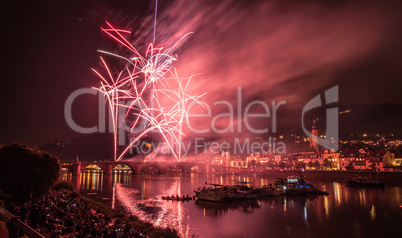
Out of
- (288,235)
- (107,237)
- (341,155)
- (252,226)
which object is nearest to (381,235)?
(288,235)

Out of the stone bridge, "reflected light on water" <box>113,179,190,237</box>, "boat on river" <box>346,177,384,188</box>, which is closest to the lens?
"reflected light on water" <box>113,179,190,237</box>

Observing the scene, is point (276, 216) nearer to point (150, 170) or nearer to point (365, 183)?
point (365, 183)

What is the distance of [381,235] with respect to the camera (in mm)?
26047

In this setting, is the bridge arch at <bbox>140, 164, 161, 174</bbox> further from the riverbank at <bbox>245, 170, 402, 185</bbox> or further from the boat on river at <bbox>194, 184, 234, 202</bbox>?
the boat on river at <bbox>194, 184, 234, 202</bbox>

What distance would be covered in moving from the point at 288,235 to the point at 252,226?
466 cm

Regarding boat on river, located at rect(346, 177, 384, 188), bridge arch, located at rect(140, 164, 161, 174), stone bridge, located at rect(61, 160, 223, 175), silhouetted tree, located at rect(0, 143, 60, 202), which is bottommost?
bridge arch, located at rect(140, 164, 161, 174)

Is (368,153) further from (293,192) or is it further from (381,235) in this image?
(381,235)

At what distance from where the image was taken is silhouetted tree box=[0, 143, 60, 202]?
19.4 metres

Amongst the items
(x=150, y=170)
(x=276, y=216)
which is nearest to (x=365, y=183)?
(x=276, y=216)

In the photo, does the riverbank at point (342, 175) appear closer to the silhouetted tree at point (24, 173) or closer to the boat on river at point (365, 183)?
the boat on river at point (365, 183)

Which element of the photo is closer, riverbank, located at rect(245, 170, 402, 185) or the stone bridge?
riverbank, located at rect(245, 170, 402, 185)

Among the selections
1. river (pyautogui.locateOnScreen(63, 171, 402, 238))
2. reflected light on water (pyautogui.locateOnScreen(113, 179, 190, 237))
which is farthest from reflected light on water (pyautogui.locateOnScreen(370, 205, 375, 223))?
reflected light on water (pyautogui.locateOnScreen(113, 179, 190, 237))

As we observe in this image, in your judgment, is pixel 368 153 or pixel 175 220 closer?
pixel 175 220

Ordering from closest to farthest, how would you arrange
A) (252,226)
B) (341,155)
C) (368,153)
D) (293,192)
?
(252,226) < (293,192) < (368,153) < (341,155)
